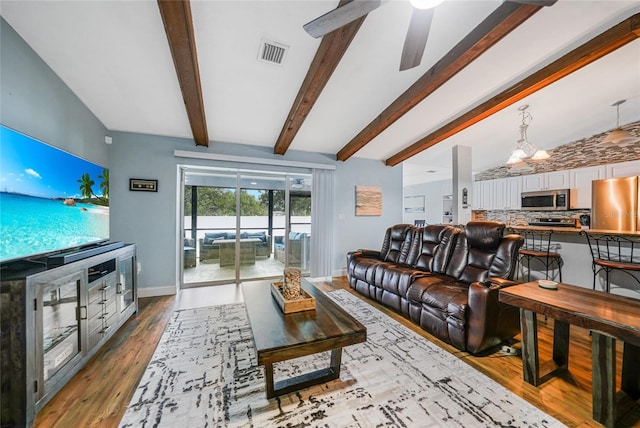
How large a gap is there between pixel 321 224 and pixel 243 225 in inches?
56.2

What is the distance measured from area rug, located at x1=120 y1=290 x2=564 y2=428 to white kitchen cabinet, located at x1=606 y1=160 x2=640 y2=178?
4.89m

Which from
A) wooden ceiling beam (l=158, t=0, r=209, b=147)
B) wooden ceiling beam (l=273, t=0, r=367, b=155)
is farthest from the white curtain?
wooden ceiling beam (l=158, t=0, r=209, b=147)

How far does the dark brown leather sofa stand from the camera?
6.60ft

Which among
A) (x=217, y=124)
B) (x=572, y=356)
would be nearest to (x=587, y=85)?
(x=572, y=356)

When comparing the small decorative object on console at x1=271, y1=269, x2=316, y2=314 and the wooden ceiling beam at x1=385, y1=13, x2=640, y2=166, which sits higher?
the wooden ceiling beam at x1=385, y1=13, x2=640, y2=166

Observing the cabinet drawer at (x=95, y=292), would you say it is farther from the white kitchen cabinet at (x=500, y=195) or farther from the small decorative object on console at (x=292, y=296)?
A: the white kitchen cabinet at (x=500, y=195)

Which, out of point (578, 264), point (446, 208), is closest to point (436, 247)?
point (578, 264)

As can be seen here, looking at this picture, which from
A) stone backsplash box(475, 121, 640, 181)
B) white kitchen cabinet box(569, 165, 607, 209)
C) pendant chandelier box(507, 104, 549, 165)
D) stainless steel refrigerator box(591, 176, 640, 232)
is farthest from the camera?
white kitchen cabinet box(569, 165, 607, 209)

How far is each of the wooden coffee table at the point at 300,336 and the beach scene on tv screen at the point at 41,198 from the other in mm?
1491

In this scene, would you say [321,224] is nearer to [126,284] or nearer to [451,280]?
[451,280]

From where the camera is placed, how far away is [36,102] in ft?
6.15

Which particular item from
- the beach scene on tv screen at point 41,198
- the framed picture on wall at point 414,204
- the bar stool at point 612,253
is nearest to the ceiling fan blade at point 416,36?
the beach scene on tv screen at point 41,198

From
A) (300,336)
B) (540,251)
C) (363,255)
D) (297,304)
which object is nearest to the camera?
(300,336)

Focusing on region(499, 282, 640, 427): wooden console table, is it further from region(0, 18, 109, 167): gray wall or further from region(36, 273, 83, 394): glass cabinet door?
region(0, 18, 109, 167): gray wall
